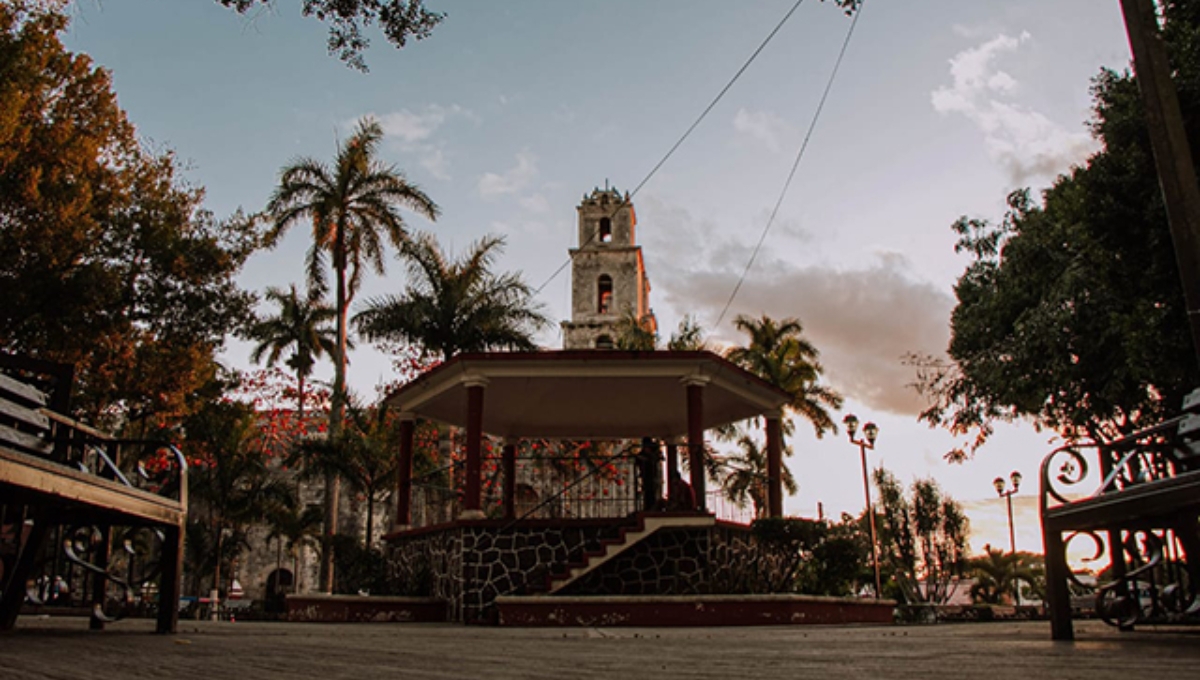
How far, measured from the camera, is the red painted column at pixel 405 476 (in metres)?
14.9

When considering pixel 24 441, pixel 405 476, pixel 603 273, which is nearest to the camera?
pixel 24 441

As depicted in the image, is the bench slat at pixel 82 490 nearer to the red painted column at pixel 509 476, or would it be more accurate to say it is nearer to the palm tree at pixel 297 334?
the red painted column at pixel 509 476

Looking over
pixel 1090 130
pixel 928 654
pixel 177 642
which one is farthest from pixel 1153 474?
pixel 1090 130

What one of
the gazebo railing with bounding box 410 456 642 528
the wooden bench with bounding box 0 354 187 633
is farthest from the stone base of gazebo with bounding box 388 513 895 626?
the wooden bench with bounding box 0 354 187 633

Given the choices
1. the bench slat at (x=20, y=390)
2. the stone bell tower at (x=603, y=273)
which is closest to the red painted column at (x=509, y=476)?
the bench slat at (x=20, y=390)

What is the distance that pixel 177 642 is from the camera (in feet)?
11.5

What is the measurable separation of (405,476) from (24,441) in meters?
11.4

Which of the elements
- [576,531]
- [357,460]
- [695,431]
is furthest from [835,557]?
[357,460]

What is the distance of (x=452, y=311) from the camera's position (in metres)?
22.5

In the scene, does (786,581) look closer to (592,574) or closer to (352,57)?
(592,574)

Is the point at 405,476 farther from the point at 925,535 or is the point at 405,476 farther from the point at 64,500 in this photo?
the point at 925,535

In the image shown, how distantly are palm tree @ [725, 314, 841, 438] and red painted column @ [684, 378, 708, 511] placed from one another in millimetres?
18603

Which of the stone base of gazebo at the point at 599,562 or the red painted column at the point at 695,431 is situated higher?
the red painted column at the point at 695,431

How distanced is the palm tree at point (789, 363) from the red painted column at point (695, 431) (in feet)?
61.0
